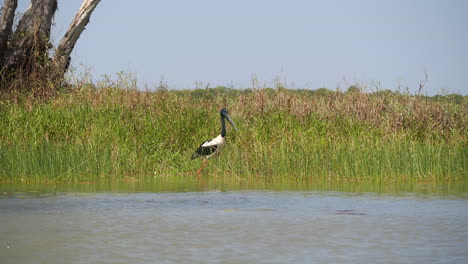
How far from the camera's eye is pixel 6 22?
2030cm

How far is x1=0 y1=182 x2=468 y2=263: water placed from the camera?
5066 mm

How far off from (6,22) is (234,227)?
52.6ft

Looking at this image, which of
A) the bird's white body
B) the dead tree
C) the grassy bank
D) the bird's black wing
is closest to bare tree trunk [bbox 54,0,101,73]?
the dead tree

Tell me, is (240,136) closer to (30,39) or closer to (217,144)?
(217,144)

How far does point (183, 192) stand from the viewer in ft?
31.8

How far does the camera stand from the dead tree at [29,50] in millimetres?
19922

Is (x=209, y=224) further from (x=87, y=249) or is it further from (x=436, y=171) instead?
(x=436, y=171)

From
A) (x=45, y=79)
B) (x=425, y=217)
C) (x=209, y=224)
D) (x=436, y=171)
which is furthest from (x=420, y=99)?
(x=209, y=224)

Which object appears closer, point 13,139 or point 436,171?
point 436,171

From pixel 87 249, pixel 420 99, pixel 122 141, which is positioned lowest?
pixel 87 249

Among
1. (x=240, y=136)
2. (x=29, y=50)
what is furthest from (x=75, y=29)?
(x=240, y=136)

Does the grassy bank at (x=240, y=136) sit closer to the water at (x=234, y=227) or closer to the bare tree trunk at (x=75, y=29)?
the water at (x=234, y=227)

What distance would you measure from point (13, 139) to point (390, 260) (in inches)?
435

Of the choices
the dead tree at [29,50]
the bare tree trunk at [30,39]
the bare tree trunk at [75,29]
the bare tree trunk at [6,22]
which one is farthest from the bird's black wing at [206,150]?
the bare tree trunk at [75,29]
